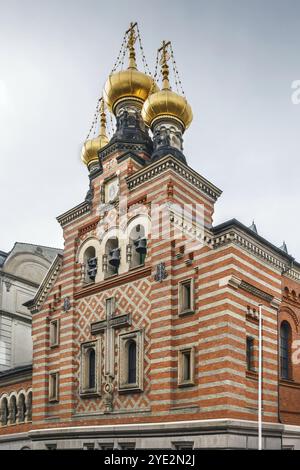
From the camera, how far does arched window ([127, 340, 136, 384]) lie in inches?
885

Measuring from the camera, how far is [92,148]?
116 ft

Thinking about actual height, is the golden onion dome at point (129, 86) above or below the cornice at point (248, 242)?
above

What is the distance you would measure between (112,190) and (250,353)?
9.73 metres

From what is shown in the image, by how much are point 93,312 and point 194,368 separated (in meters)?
6.35

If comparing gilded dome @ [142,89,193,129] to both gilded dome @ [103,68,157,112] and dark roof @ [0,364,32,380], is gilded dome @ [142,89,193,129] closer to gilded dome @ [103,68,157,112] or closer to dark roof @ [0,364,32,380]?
gilded dome @ [103,68,157,112]

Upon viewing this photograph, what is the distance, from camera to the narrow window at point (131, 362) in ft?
73.8

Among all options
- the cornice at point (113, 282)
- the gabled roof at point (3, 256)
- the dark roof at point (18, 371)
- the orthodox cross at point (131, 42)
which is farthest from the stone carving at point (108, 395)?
the gabled roof at point (3, 256)

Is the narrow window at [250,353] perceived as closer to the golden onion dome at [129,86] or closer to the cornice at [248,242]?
the cornice at [248,242]

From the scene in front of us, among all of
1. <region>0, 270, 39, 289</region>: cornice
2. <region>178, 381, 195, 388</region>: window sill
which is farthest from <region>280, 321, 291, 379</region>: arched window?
<region>0, 270, 39, 289</region>: cornice

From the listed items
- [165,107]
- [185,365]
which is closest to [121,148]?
[165,107]

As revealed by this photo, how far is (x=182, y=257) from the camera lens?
21.5 metres

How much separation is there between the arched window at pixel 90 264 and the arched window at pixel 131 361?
4.07 meters

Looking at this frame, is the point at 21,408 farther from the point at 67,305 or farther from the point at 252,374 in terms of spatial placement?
the point at 252,374
